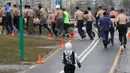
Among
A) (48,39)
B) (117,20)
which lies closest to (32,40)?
(48,39)

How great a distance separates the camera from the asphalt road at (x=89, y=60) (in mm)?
14805

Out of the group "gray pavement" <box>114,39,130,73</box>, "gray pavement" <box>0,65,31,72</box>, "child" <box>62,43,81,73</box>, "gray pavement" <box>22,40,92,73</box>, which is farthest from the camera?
"gray pavement" <box>0,65,31,72</box>

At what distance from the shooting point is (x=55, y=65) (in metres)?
16.0

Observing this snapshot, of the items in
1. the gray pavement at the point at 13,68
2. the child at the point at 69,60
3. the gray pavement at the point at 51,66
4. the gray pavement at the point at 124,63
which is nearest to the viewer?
the child at the point at 69,60

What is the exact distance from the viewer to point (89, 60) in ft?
56.3

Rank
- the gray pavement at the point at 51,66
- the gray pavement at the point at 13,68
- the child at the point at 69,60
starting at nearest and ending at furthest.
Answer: the child at the point at 69,60
the gray pavement at the point at 51,66
the gray pavement at the point at 13,68

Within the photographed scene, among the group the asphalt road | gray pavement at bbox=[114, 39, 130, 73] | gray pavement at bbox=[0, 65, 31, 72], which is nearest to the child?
the asphalt road

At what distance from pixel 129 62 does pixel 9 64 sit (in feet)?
14.2

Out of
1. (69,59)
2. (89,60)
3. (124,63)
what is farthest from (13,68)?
(69,59)

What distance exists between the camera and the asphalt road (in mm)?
14805

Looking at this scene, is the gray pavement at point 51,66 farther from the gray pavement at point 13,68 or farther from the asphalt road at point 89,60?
the gray pavement at point 13,68

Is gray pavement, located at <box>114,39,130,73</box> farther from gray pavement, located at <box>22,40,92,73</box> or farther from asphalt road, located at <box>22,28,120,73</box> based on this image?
gray pavement, located at <box>22,40,92,73</box>

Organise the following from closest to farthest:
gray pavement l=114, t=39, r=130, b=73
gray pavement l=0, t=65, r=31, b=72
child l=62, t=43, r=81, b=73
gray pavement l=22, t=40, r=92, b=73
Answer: child l=62, t=43, r=81, b=73, gray pavement l=114, t=39, r=130, b=73, gray pavement l=22, t=40, r=92, b=73, gray pavement l=0, t=65, r=31, b=72

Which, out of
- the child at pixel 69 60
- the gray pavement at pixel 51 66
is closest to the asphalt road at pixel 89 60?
the gray pavement at pixel 51 66
